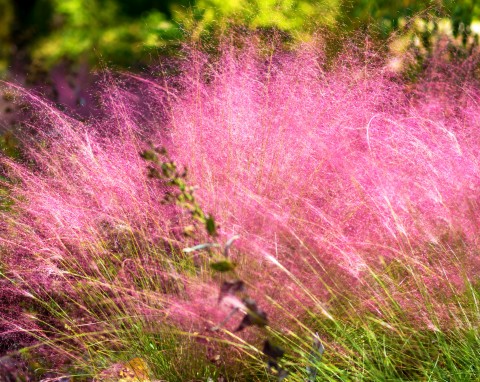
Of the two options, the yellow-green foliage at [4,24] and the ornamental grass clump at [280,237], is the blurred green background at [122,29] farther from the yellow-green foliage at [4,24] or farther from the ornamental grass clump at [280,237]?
the ornamental grass clump at [280,237]

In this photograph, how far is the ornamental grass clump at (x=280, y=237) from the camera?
86.4 inches

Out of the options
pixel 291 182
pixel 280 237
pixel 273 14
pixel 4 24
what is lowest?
pixel 4 24

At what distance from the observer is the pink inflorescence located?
2305mm

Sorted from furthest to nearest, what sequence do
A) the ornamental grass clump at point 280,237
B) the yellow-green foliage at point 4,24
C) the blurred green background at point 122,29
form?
the yellow-green foliage at point 4,24
the blurred green background at point 122,29
the ornamental grass clump at point 280,237

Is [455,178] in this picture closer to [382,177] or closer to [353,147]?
[382,177]

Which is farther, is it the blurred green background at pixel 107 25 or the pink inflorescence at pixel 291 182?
the blurred green background at pixel 107 25

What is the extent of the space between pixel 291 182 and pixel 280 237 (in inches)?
9.3

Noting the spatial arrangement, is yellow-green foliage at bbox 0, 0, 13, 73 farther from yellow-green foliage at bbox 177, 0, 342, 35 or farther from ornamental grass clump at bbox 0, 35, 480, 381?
ornamental grass clump at bbox 0, 35, 480, 381

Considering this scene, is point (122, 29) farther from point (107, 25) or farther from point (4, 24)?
point (4, 24)

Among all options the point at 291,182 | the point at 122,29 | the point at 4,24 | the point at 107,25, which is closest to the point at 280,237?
the point at 291,182

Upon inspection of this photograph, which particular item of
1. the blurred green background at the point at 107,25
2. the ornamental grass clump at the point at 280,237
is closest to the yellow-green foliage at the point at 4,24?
the blurred green background at the point at 107,25

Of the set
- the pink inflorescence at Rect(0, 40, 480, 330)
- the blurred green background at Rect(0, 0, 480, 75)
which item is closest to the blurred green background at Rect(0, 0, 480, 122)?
the blurred green background at Rect(0, 0, 480, 75)

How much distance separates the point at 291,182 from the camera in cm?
254

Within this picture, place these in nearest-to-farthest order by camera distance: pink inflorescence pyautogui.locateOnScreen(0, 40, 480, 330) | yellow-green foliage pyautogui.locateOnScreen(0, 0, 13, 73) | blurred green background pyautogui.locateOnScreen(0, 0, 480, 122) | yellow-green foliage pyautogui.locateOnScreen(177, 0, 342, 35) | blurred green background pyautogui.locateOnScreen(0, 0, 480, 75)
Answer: pink inflorescence pyautogui.locateOnScreen(0, 40, 480, 330)
yellow-green foliage pyautogui.locateOnScreen(177, 0, 342, 35)
blurred green background pyautogui.locateOnScreen(0, 0, 480, 122)
blurred green background pyautogui.locateOnScreen(0, 0, 480, 75)
yellow-green foliage pyautogui.locateOnScreen(0, 0, 13, 73)
